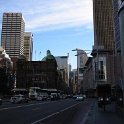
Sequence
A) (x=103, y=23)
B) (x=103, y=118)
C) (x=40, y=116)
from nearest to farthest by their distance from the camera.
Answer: (x=103, y=118)
(x=40, y=116)
(x=103, y=23)

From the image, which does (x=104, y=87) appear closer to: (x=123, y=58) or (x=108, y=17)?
(x=123, y=58)

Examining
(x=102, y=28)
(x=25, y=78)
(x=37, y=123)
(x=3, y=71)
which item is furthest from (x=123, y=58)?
(x=25, y=78)

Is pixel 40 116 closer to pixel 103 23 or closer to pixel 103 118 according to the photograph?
pixel 103 118

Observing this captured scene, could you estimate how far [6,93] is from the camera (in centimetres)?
11038

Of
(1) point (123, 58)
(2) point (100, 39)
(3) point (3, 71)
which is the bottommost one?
(1) point (123, 58)

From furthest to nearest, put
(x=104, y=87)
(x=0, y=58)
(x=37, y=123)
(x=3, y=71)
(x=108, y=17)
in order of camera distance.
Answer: (x=0, y=58) → (x=3, y=71) → (x=108, y=17) → (x=104, y=87) → (x=37, y=123)

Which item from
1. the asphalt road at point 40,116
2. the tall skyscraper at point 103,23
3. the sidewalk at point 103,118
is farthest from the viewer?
the tall skyscraper at point 103,23

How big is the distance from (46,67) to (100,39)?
7821cm

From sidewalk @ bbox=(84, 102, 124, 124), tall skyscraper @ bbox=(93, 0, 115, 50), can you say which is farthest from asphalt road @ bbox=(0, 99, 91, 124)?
tall skyscraper @ bbox=(93, 0, 115, 50)

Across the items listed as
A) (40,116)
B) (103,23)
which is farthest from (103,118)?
(103,23)

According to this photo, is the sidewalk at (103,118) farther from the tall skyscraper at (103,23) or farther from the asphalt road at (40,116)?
the tall skyscraper at (103,23)

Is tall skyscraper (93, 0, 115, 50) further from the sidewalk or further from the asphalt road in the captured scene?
the sidewalk

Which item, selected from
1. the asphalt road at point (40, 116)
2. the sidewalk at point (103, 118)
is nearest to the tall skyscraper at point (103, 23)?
the asphalt road at point (40, 116)

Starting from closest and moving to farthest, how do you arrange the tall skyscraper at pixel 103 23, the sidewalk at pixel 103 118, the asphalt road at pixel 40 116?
the sidewalk at pixel 103 118 < the asphalt road at pixel 40 116 < the tall skyscraper at pixel 103 23
